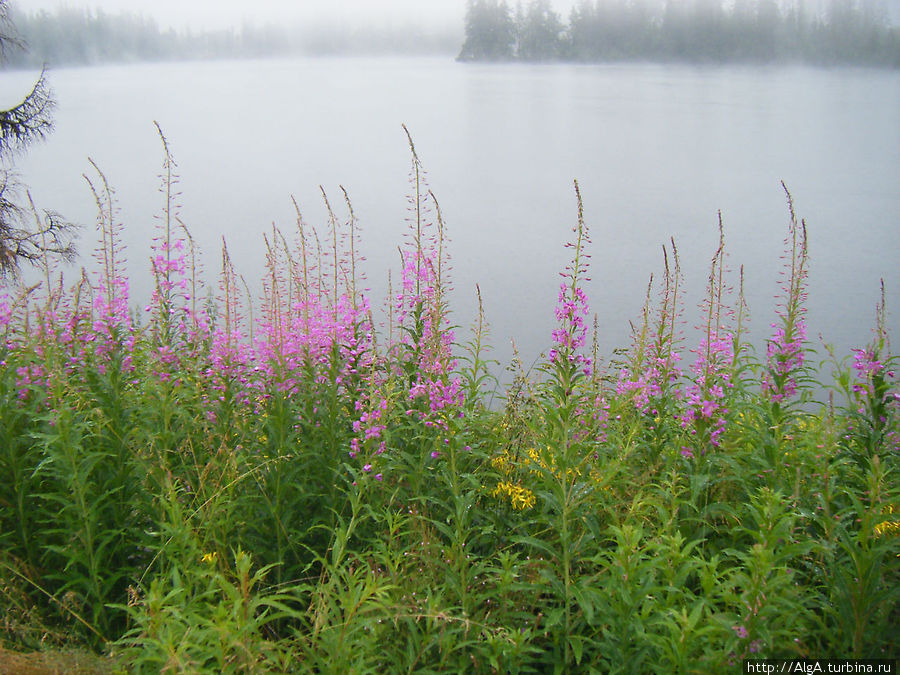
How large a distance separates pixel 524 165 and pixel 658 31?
2.53 metres

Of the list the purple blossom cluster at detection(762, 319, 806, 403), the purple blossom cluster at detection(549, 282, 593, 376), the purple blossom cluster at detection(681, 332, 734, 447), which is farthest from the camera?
the purple blossom cluster at detection(762, 319, 806, 403)

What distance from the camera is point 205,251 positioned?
7.96 metres

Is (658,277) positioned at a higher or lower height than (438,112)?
lower

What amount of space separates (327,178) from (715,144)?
5.36 m

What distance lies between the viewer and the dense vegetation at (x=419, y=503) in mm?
1874

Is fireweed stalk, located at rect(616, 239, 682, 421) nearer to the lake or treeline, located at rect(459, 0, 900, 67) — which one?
the lake

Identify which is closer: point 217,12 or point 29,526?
point 29,526

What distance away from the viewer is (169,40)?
29.4ft

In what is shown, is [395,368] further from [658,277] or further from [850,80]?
[850,80]

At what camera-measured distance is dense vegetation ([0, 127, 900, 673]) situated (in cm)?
187

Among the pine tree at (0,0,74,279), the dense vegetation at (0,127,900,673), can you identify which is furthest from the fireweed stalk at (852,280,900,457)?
the pine tree at (0,0,74,279)

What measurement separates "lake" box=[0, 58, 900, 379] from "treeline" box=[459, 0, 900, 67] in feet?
0.72

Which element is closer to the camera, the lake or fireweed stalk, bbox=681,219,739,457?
fireweed stalk, bbox=681,219,739,457

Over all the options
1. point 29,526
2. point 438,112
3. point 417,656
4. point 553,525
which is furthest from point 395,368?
point 438,112
